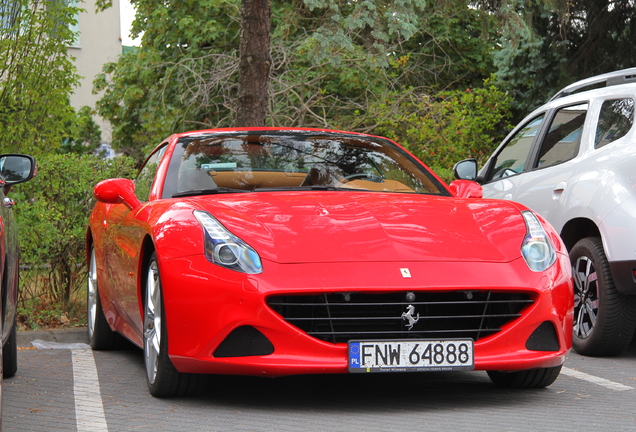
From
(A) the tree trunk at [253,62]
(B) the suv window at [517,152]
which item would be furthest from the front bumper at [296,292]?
(A) the tree trunk at [253,62]

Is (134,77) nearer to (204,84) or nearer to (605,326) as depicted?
(204,84)

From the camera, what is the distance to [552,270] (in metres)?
4.67

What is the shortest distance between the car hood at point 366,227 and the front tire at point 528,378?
0.72m

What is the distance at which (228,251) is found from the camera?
14.6 ft

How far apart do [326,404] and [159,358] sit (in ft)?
2.74

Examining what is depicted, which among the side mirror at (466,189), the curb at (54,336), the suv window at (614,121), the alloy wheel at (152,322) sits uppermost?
the suv window at (614,121)

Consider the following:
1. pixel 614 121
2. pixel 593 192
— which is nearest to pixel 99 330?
pixel 593 192

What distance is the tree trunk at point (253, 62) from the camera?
32.8ft

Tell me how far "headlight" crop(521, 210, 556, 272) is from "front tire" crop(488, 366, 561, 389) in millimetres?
602

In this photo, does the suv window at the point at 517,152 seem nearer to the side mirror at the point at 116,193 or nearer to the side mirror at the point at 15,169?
the side mirror at the point at 116,193

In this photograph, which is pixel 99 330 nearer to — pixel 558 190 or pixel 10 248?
pixel 10 248

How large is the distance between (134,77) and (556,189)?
637 inches

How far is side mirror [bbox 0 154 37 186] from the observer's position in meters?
5.39

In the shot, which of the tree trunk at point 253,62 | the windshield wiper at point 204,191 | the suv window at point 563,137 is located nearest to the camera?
the windshield wiper at point 204,191
